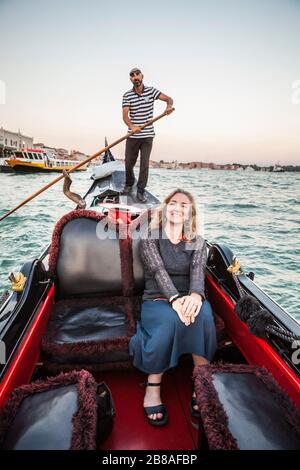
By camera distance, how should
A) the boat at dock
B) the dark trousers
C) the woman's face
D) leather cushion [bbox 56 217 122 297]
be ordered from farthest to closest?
the boat at dock < the dark trousers < leather cushion [bbox 56 217 122 297] < the woman's face

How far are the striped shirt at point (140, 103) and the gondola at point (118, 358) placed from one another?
5.58 feet

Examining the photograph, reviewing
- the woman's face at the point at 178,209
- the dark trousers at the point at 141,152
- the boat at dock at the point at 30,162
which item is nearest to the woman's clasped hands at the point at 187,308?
the woman's face at the point at 178,209

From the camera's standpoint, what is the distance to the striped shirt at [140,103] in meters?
3.18

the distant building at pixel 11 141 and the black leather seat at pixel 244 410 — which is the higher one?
the distant building at pixel 11 141

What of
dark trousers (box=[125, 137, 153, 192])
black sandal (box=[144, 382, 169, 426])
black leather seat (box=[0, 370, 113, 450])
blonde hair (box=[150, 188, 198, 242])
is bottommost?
black sandal (box=[144, 382, 169, 426])

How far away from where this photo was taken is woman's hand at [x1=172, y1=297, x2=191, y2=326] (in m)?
1.32

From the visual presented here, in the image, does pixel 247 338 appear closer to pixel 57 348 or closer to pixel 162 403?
pixel 162 403

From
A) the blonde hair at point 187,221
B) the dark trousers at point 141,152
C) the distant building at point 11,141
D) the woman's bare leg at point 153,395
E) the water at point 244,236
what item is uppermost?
the distant building at point 11,141

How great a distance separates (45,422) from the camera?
2.77 feet

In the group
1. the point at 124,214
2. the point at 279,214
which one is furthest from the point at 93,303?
the point at 279,214

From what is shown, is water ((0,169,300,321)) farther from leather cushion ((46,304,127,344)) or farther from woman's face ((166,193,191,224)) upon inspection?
leather cushion ((46,304,127,344))

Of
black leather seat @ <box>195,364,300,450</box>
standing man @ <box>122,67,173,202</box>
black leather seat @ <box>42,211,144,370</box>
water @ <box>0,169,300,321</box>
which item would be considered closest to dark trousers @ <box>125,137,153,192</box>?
standing man @ <box>122,67,173,202</box>

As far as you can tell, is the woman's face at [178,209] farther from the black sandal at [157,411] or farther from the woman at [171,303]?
the black sandal at [157,411]

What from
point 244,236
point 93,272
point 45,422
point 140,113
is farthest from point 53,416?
point 244,236
